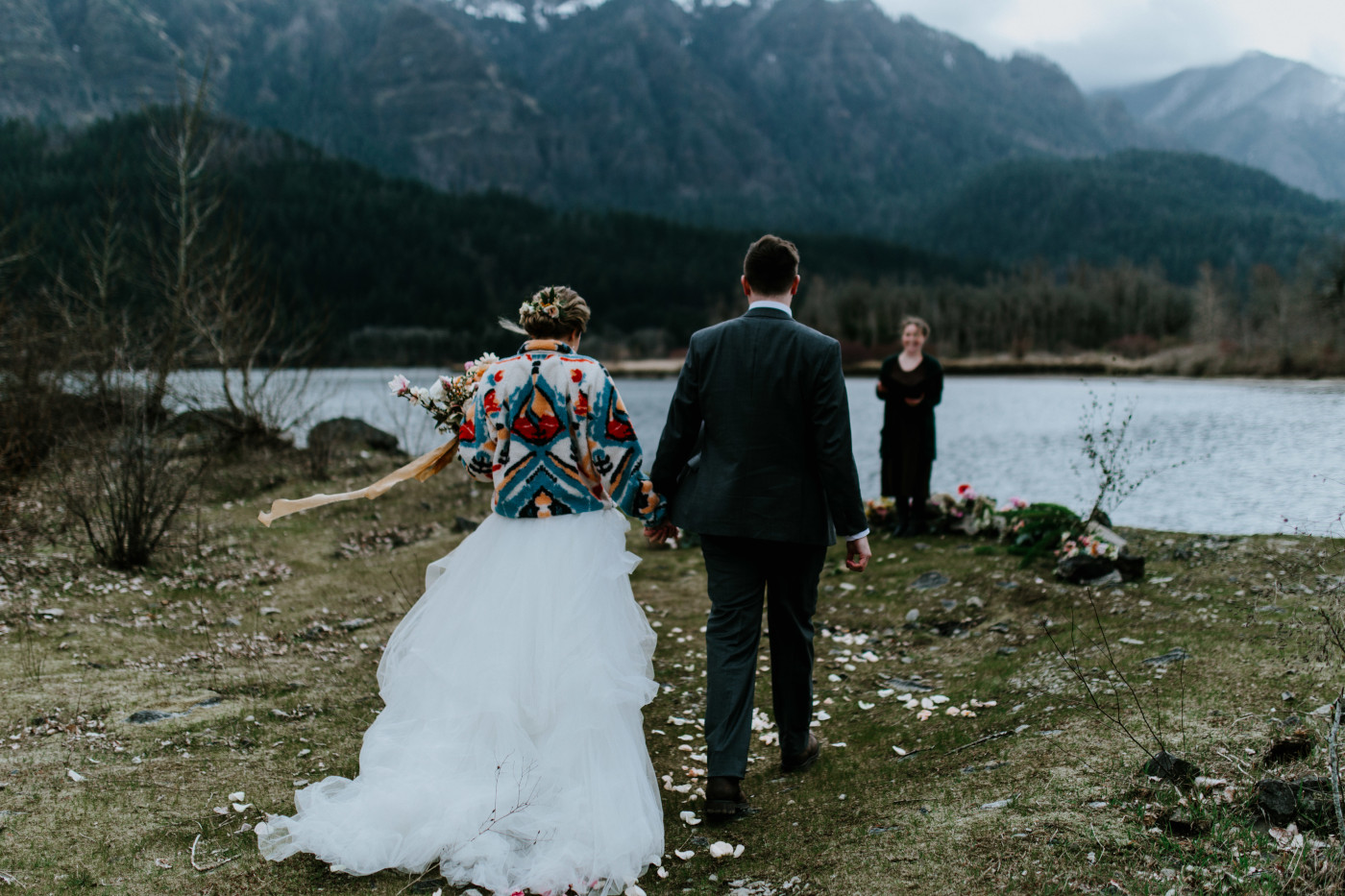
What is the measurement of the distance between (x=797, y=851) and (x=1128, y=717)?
6.13ft

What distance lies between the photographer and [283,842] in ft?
11.1

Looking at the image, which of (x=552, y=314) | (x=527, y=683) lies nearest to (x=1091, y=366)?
(x=552, y=314)

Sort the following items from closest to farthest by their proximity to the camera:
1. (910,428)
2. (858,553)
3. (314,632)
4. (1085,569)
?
(858,553) → (1085,569) → (314,632) → (910,428)

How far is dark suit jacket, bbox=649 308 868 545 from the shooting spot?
3822mm

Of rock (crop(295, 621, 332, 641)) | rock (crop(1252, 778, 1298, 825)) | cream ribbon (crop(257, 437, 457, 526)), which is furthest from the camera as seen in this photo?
rock (crop(295, 621, 332, 641))

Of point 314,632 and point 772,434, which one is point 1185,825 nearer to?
point 772,434

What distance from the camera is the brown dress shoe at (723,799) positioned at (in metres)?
3.88

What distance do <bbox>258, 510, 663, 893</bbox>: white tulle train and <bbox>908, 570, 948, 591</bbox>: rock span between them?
4.46 m

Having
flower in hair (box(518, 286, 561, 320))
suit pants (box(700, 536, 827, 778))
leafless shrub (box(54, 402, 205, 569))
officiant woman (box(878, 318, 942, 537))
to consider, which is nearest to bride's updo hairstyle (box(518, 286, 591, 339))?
flower in hair (box(518, 286, 561, 320))

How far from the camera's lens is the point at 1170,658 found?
485cm

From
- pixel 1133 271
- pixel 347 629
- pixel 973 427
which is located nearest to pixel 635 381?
pixel 973 427

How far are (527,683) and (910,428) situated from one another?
254 inches

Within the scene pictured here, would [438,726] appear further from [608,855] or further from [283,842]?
[608,855]

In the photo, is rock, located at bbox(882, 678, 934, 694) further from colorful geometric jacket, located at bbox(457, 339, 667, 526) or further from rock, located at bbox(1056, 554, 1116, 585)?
colorful geometric jacket, located at bbox(457, 339, 667, 526)
